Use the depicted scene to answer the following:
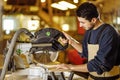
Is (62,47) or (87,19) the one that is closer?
(62,47)

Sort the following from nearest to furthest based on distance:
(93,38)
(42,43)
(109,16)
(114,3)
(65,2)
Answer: (42,43), (93,38), (114,3), (109,16), (65,2)

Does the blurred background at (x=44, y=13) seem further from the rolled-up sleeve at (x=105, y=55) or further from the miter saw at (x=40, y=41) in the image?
the miter saw at (x=40, y=41)

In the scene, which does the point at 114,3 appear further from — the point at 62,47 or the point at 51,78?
the point at 62,47

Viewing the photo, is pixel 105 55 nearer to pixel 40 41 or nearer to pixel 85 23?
pixel 85 23

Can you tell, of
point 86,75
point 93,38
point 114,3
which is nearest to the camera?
point 93,38

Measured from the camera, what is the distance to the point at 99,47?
76.0 inches

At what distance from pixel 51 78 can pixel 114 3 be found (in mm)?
5917

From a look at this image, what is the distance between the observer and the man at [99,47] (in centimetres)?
186

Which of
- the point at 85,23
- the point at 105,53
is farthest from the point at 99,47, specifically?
the point at 85,23

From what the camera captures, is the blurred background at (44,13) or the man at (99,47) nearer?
the man at (99,47)

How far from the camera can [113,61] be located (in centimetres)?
193

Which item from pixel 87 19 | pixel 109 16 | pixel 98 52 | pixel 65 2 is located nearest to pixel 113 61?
pixel 98 52

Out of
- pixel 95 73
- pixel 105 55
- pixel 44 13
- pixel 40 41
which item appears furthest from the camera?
pixel 44 13

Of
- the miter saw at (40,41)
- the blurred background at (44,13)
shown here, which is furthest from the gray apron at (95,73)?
the blurred background at (44,13)
